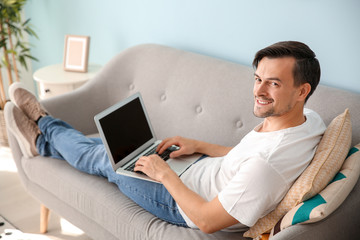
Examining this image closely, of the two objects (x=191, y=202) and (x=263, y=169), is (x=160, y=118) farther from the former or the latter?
(x=263, y=169)

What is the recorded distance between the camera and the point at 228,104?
6.61 ft

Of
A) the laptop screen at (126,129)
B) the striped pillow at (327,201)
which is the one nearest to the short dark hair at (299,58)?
the striped pillow at (327,201)

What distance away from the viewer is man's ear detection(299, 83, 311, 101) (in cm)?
143

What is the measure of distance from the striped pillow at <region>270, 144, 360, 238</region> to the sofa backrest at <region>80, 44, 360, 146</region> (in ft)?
0.86

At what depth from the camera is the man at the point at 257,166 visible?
1328 millimetres

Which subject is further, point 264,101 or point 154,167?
point 154,167

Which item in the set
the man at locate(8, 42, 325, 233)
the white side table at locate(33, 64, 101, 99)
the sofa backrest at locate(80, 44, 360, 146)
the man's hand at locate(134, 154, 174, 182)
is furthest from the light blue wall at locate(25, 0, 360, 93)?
the man's hand at locate(134, 154, 174, 182)

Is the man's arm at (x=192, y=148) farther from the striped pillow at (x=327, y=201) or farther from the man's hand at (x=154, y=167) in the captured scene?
the striped pillow at (x=327, y=201)

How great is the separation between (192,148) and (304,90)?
0.62 m

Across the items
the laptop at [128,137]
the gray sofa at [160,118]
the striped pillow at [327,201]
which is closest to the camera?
the striped pillow at [327,201]

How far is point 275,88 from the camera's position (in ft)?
4.67

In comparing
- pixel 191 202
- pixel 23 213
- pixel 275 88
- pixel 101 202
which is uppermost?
pixel 275 88

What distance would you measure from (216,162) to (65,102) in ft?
3.64

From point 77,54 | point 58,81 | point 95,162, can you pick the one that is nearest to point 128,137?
point 95,162
